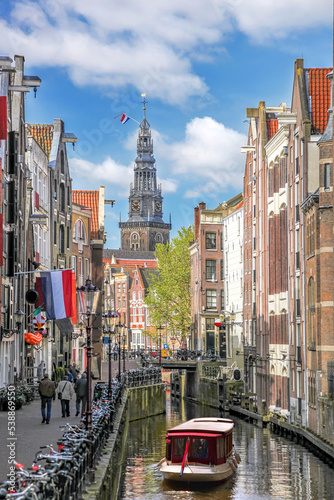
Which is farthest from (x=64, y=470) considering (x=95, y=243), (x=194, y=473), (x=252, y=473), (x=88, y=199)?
(x=88, y=199)

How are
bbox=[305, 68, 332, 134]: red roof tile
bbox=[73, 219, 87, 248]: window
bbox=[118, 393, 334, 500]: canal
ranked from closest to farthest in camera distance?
bbox=[118, 393, 334, 500]: canal
bbox=[305, 68, 332, 134]: red roof tile
bbox=[73, 219, 87, 248]: window

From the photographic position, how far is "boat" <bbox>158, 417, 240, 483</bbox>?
35656 mm

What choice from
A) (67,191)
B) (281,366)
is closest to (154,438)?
(281,366)

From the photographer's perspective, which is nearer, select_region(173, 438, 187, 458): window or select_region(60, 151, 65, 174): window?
select_region(173, 438, 187, 458): window

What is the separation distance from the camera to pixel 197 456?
120 ft

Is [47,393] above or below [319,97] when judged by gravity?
below

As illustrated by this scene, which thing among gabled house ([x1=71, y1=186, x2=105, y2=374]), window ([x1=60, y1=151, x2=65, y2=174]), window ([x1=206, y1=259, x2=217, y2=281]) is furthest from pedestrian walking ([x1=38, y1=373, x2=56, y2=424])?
window ([x1=206, y1=259, x2=217, y2=281])

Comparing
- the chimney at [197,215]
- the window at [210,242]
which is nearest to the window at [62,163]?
the window at [210,242]

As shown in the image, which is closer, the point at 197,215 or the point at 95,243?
the point at 95,243

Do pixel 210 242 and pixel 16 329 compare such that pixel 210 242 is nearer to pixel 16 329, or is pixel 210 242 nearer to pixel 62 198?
pixel 62 198

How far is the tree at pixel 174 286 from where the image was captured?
10838 centimetres

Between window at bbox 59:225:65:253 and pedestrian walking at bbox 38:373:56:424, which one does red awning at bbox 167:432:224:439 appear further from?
window at bbox 59:225:65:253

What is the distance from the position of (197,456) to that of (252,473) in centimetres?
423

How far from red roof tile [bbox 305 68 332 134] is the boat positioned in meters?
21.3
